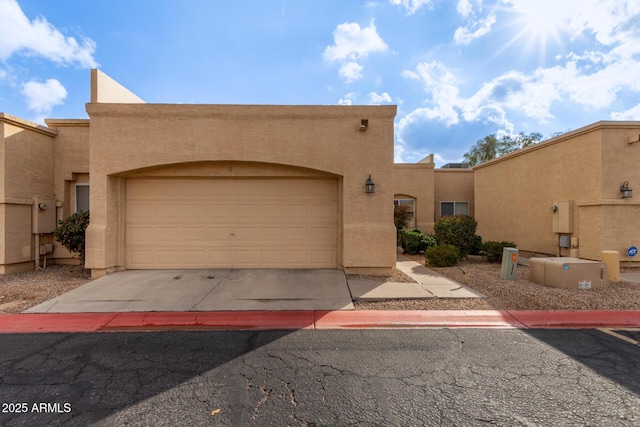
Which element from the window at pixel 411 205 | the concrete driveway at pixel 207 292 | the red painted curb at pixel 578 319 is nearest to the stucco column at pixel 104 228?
the concrete driveway at pixel 207 292

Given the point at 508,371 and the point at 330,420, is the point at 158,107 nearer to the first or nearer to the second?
the point at 330,420

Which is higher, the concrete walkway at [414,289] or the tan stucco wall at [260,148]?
the tan stucco wall at [260,148]

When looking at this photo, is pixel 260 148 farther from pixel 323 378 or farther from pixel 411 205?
pixel 411 205

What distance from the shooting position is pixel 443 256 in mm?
8914

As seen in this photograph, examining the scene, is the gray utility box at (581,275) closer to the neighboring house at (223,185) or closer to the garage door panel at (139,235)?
the neighboring house at (223,185)

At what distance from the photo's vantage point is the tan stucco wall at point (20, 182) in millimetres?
7711

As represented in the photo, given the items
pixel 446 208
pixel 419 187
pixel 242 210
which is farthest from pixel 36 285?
pixel 446 208

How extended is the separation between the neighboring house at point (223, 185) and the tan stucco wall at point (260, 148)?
0.03 meters

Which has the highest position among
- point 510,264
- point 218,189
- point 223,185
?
point 223,185

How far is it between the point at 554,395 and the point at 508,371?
48 centimetres

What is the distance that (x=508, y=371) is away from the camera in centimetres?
338

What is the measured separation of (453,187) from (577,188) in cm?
762

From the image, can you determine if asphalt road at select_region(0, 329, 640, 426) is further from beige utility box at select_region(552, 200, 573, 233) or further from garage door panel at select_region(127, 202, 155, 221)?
beige utility box at select_region(552, 200, 573, 233)

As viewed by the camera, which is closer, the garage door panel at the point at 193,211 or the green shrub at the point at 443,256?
the garage door panel at the point at 193,211
